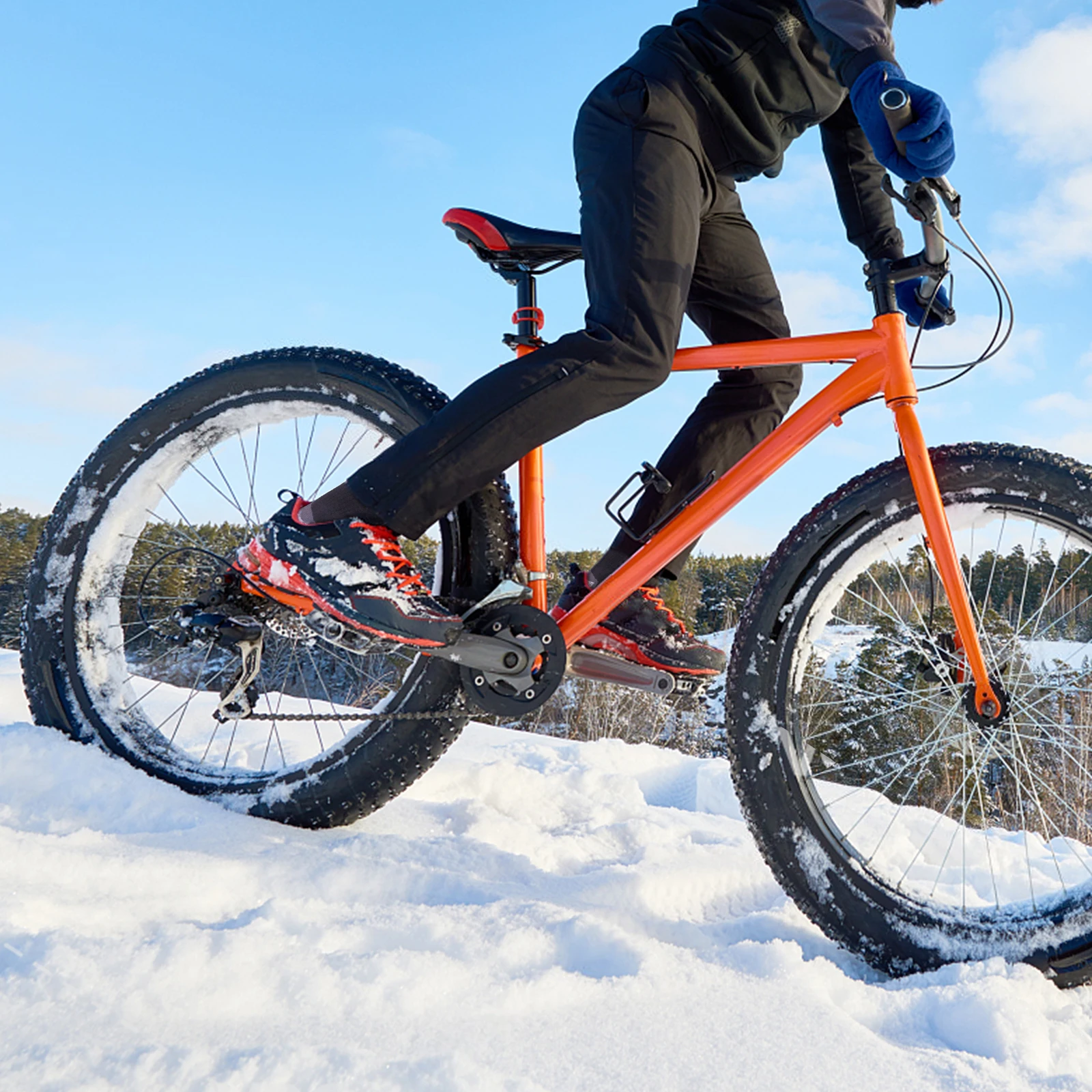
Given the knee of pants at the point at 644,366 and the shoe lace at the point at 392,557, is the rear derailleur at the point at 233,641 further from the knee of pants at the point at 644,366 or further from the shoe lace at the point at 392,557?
the knee of pants at the point at 644,366

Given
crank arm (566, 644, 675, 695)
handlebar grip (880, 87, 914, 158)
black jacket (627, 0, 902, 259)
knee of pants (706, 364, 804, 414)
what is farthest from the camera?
knee of pants (706, 364, 804, 414)

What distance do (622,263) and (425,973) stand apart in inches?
57.8

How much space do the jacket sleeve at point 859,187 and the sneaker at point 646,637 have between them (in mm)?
1216

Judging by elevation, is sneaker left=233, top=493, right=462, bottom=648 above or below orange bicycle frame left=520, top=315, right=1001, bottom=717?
below

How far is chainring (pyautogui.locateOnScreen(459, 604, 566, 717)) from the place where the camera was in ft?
6.38

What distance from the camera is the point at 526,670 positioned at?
Result: 194 cm

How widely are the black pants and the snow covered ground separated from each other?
0.86 meters

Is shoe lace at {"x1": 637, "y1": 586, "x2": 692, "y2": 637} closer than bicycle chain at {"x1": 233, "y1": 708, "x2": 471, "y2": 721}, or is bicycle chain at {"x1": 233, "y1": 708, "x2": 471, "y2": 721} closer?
bicycle chain at {"x1": 233, "y1": 708, "x2": 471, "y2": 721}

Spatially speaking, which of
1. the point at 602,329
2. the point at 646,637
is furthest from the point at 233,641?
the point at 602,329

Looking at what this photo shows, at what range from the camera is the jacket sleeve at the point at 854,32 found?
1.62 m

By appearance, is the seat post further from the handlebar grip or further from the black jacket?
the handlebar grip

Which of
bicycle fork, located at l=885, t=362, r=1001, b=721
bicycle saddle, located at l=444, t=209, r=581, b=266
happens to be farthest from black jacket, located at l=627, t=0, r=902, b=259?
bicycle fork, located at l=885, t=362, r=1001, b=721

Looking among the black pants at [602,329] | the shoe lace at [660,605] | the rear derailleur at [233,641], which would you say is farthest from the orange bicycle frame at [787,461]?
the rear derailleur at [233,641]

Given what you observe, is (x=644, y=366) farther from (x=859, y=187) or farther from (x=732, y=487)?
(x=859, y=187)
